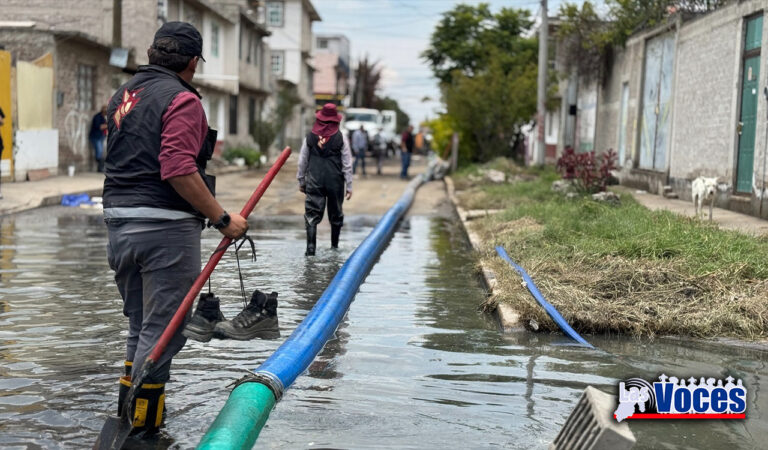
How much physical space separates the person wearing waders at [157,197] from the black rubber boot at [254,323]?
123mm

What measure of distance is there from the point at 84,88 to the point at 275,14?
106 feet

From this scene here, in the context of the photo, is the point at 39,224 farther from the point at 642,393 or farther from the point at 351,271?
the point at 642,393

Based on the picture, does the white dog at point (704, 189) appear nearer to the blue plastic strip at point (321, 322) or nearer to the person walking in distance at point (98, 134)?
the blue plastic strip at point (321, 322)

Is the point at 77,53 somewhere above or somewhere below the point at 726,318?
above

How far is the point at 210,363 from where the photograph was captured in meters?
6.25

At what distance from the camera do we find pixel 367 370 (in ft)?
20.1

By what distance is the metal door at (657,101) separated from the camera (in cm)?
2014

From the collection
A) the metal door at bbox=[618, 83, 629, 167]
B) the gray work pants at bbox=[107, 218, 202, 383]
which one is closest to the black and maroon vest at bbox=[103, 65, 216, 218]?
the gray work pants at bbox=[107, 218, 202, 383]

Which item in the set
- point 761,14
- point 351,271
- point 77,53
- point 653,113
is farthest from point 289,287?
point 77,53

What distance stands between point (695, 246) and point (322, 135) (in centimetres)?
458

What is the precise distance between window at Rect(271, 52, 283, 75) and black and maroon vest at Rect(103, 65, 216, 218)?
2131 inches

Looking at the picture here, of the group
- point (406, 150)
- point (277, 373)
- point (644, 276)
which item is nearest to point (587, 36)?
point (406, 150)

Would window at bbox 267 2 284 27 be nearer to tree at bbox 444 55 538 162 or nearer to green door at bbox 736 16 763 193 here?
tree at bbox 444 55 538 162

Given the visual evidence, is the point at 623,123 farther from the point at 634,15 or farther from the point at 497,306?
the point at 497,306
